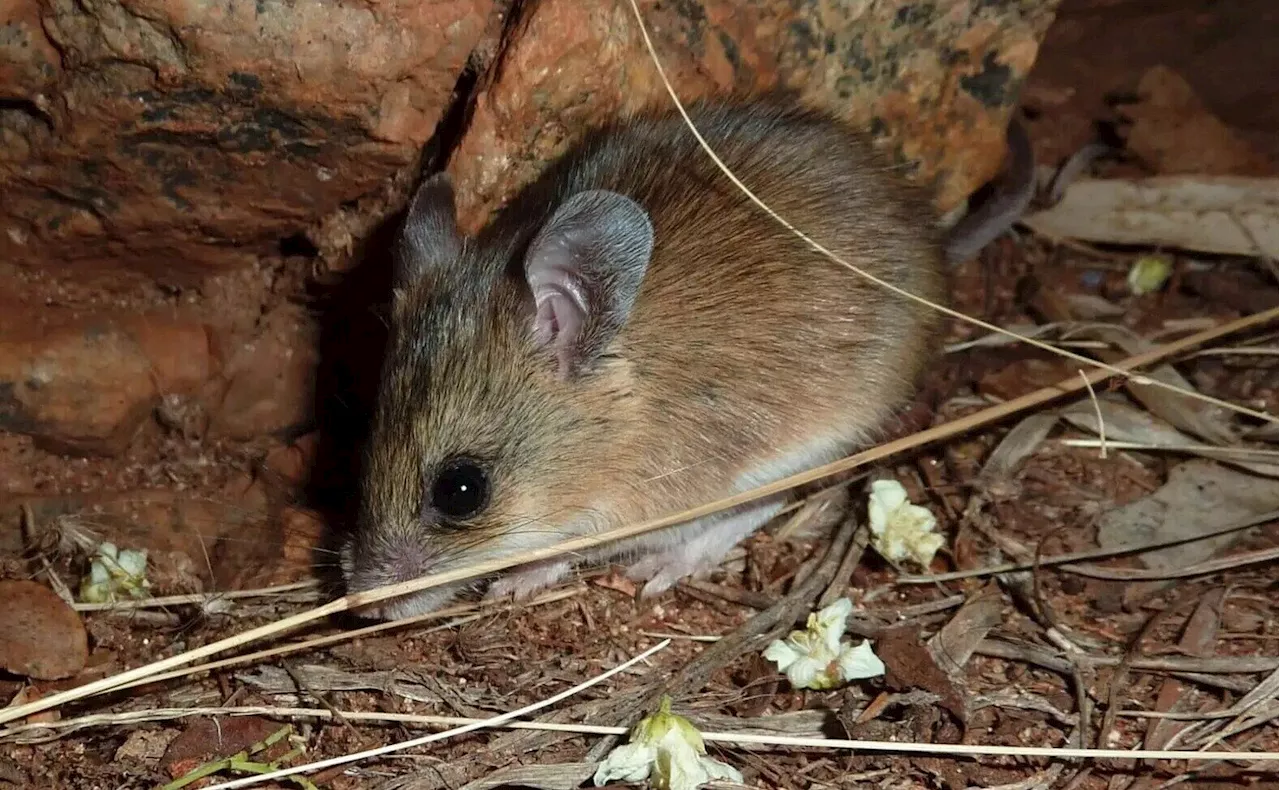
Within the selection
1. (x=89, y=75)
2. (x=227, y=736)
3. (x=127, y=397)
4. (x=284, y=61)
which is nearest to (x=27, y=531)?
(x=127, y=397)

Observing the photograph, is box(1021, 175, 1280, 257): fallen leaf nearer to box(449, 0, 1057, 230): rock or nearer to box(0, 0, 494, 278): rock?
box(449, 0, 1057, 230): rock

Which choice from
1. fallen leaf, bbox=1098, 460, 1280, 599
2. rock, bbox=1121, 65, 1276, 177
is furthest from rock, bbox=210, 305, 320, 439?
rock, bbox=1121, 65, 1276, 177

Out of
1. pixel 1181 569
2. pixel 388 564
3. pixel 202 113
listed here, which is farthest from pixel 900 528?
pixel 202 113

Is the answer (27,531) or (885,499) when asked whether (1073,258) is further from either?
(27,531)

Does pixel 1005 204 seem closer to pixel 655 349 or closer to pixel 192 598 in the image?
pixel 655 349

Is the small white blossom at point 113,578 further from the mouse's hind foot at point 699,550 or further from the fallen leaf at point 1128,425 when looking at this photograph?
the fallen leaf at point 1128,425

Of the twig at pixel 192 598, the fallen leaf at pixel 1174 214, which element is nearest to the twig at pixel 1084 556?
the fallen leaf at pixel 1174 214

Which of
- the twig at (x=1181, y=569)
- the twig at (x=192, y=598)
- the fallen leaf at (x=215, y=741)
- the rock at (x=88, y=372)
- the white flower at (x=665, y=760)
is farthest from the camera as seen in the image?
the rock at (x=88, y=372)
